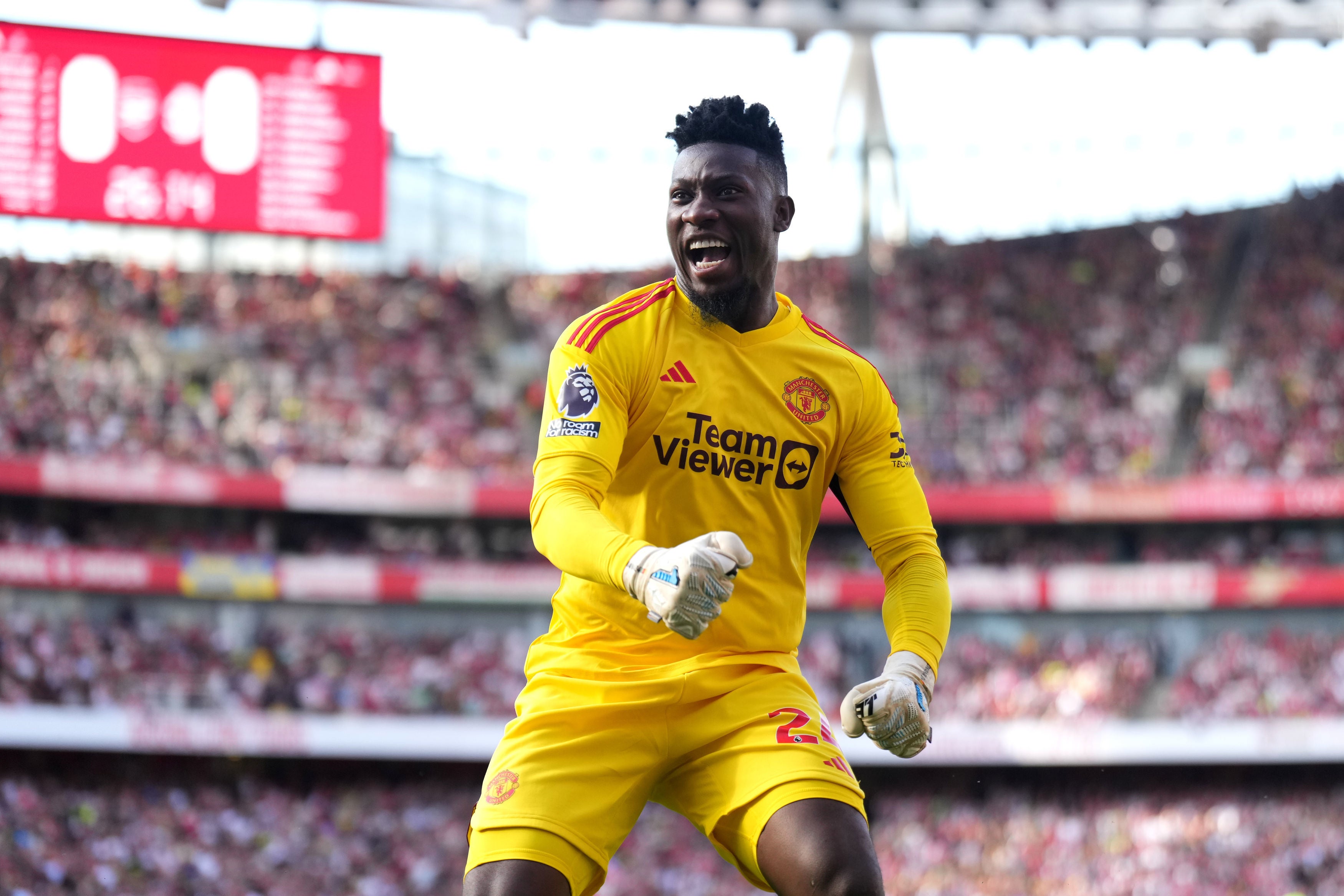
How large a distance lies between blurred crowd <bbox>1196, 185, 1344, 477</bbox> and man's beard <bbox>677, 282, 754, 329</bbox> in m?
21.6

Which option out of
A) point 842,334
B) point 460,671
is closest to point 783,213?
point 460,671

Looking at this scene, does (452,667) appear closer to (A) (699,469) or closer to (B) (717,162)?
(A) (699,469)

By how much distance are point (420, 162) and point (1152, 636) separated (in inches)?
819

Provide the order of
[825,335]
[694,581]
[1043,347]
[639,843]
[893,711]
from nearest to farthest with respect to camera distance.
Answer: [694,581] → [893,711] → [825,335] → [639,843] → [1043,347]

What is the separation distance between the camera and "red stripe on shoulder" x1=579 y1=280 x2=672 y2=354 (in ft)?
12.5

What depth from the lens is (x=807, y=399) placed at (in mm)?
3994

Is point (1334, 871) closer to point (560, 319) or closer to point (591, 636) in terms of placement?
point (560, 319)

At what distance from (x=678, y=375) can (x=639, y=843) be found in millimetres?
17899

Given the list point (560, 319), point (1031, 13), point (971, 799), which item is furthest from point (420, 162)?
point (971, 799)

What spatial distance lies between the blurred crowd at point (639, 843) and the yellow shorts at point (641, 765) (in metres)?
16.3

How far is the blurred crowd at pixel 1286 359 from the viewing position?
929 inches

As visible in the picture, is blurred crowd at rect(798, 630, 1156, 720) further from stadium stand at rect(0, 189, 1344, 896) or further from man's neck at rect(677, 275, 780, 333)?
man's neck at rect(677, 275, 780, 333)

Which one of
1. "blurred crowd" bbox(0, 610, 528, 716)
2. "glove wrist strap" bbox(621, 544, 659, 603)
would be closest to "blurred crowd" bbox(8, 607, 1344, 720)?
"blurred crowd" bbox(0, 610, 528, 716)

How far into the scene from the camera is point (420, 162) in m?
34.5
